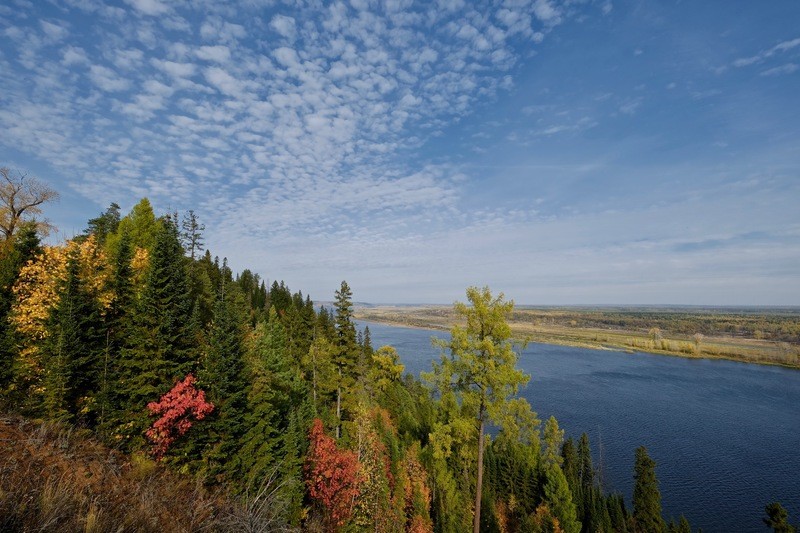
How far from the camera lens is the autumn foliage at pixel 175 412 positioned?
20.2 metres

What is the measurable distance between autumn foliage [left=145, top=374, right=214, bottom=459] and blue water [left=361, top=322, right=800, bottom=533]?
55378 mm

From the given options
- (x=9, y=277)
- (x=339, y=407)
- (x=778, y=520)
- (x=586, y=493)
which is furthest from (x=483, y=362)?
(x=586, y=493)

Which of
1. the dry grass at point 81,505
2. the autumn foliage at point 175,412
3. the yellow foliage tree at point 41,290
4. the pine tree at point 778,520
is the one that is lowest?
the pine tree at point 778,520

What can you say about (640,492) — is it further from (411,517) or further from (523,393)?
(523,393)

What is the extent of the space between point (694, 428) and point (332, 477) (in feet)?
234

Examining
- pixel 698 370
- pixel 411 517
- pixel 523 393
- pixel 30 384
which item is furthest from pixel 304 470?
pixel 698 370

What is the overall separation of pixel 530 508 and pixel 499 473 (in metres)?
5.47

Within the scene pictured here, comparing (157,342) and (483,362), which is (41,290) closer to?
(157,342)

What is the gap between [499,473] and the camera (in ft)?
174

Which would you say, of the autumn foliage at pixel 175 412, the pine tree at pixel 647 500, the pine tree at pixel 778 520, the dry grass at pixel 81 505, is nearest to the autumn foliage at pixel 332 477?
the autumn foliage at pixel 175 412

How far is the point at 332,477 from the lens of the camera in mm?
32062

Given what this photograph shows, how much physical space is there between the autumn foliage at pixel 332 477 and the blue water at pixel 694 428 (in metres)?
41.3

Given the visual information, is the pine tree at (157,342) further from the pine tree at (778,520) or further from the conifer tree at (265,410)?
the pine tree at (778,520)

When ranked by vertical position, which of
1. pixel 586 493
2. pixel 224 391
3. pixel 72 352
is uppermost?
pixel 72 352
